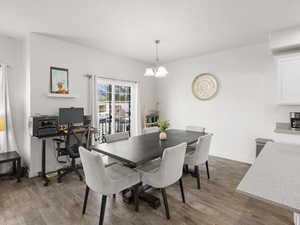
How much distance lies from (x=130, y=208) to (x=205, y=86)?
3460mm

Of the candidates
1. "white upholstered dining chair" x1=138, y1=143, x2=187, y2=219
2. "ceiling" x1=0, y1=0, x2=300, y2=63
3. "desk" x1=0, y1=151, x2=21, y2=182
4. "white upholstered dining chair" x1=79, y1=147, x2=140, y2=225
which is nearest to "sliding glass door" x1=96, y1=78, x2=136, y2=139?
"ceiling" x1=0, y1=0, x2=300, y2=63

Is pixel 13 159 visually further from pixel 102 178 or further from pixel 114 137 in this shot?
pixel 102 178

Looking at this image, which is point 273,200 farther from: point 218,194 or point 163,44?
point 163,44

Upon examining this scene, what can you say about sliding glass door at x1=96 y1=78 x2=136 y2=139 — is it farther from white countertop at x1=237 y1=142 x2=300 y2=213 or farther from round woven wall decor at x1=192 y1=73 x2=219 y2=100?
white countertop at x1=237 y1=142 x2=300 y2=213

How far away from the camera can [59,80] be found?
10.8ft

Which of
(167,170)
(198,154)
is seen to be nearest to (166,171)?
(167,170)

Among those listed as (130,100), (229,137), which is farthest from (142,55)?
(229,137)

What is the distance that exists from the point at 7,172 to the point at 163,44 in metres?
4.18

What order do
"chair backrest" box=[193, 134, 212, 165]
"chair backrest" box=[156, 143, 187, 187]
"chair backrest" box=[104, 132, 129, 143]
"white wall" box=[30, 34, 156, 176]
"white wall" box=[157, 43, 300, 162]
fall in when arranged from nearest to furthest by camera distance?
1. "chair backrest" box=[156, 143, 187, 187]
2. "chair backrest" box=[193, 134, 212, 165]
3. "chair backrest" box=[104, 132, 129, 143]
4. "white wall" box=[30, 34, 156, 176]
5. "white wall" box=[157, 43, 300, 162]

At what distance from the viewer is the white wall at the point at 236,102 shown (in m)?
3.44

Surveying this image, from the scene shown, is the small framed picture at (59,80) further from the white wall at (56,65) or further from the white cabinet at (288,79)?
the white cabinet at (288,79)

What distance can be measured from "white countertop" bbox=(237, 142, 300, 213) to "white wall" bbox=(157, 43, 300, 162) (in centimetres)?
242

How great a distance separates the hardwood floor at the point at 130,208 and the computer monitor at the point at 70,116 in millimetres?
1142

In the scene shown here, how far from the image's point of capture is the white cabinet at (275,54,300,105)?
2.84 meters
